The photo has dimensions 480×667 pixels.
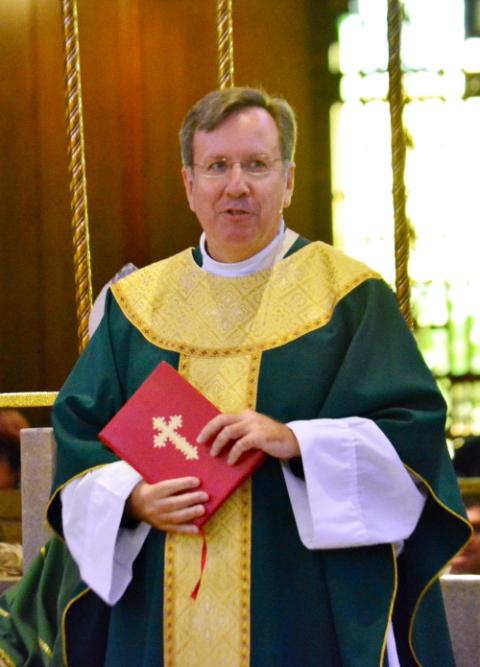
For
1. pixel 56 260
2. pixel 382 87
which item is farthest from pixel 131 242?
pixel 382 87

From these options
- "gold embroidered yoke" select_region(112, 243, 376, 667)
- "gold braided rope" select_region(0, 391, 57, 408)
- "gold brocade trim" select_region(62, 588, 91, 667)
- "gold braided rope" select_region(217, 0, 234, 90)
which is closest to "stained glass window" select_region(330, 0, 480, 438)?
"gold braided rope" select_region(217, 0, 234, 90)

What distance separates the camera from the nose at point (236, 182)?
107 inches

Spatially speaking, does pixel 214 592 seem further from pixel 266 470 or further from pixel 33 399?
pixel 33 399

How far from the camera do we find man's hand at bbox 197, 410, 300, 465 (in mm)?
2551

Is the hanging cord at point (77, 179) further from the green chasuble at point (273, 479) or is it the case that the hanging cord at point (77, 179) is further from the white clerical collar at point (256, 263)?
the white clerical collar at point (256, 263)

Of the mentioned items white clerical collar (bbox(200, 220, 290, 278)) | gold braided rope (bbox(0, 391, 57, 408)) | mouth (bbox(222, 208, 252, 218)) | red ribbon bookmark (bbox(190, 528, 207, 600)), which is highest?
mouth (bbox(222, 208, 252, 218))

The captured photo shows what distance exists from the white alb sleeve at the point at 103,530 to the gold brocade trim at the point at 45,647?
67 cm

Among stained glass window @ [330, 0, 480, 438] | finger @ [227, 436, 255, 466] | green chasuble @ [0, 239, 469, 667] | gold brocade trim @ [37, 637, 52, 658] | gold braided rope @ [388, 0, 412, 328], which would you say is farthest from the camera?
stained glass window @ [330, 0, 480, 438]

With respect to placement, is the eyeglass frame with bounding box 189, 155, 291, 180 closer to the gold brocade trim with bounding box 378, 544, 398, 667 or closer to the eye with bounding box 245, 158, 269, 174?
the eye with bounding box 245, 158, 269, 174

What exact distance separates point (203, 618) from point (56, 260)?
4.10m

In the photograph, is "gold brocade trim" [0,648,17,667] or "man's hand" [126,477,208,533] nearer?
"man's hand" [126,477,208,533]

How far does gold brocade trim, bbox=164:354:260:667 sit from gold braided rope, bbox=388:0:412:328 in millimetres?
997

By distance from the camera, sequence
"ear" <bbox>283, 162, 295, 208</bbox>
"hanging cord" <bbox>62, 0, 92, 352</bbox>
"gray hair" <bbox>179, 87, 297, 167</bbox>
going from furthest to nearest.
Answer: "hanging cord" <bbox>62, 0, 92, 352</bbox> → "ear" <bbox>283, 162, 295, 208</bbox> → "gray hair" <bbox>179, 87, 297, 167</bbox>

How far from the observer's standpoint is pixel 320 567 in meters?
2.67
